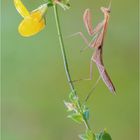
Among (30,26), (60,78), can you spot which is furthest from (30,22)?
(60,78)

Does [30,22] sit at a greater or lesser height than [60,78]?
greater

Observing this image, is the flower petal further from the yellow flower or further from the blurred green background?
the blurred green background

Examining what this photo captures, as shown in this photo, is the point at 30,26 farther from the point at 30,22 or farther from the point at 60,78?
the point at 60,78

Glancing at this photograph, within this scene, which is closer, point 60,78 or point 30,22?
point 30,22

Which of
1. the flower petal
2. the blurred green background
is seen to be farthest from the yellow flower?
the blurred green background

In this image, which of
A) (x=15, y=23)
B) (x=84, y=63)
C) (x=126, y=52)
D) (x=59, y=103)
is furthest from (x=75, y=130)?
(x=15, y=23)

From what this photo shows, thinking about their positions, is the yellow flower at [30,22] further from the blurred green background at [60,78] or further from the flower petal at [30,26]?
the blurred green background at [60,78]

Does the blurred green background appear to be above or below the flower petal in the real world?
below

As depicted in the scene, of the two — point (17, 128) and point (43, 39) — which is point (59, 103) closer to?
point (17, 128)
